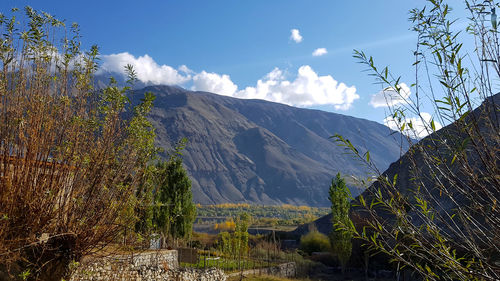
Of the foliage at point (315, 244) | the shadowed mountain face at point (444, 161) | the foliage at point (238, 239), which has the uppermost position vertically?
the shadowed mountain face at point (444, 161)

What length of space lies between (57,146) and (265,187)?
612 ft

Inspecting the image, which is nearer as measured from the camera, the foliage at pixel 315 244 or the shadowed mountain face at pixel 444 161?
the shadowed mountain face at pixel 444 161

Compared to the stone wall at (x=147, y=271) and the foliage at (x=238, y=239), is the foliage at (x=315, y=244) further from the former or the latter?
the stone wall at (x=147, y=271)

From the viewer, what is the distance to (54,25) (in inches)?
213

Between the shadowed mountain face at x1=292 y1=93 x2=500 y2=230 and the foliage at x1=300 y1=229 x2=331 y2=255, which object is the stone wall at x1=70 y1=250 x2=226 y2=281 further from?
the foliage at x1=300 y1=229 x2=331 y2=255

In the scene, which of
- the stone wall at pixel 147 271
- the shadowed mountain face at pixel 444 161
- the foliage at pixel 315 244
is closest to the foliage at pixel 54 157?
the stone wall at pixel 147 271

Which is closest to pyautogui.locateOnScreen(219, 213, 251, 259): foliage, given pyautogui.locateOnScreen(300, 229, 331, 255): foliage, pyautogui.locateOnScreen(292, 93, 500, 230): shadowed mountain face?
pyautogui.locateOnScreen(292, 93, 500, 230): shadowed mountain face

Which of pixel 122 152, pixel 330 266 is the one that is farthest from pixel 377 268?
pixel 122 152

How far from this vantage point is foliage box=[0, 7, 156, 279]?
482 cm

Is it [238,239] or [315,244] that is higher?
[238,239]

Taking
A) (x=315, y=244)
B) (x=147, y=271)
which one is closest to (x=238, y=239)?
(x=147, y=271)

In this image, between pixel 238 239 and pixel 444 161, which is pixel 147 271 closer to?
pixel 238 239

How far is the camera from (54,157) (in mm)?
5082

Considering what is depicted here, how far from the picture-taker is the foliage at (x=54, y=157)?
4.82 m
